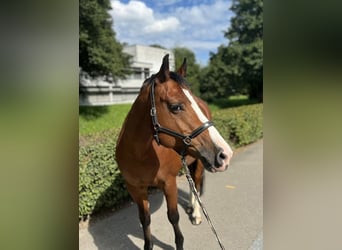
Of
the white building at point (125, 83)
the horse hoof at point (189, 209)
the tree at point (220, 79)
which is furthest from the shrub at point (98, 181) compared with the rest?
the tree at point (220, 79)

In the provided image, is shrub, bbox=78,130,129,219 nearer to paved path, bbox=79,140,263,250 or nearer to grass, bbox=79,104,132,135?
paved path, bbox=79,140,263,250

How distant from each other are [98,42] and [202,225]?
42.5 feet

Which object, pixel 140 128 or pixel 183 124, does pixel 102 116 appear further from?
pixel 183 124

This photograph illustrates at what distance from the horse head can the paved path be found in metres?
1.78

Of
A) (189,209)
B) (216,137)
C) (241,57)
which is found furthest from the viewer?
(241,57)

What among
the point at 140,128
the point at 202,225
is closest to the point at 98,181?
the point at 202,225

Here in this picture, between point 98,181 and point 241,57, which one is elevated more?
point 241,57

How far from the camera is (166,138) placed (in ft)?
6.09

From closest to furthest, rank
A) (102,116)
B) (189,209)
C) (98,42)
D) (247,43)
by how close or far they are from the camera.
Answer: (189,209), (98,42), (102,116), (247,43)
